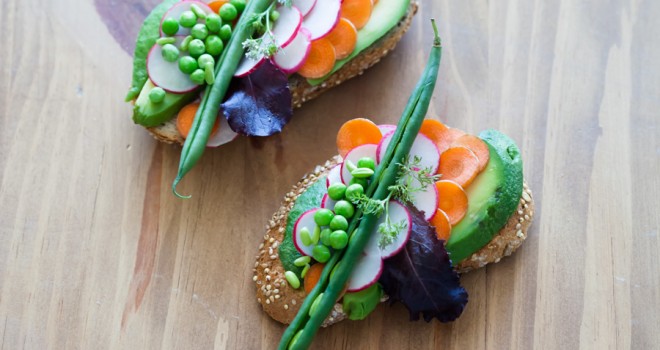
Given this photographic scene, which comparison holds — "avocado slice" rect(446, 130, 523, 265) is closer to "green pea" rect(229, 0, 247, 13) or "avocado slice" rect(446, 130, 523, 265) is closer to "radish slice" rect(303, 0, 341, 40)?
"radish slice" rect(303, 0, 341, 40)

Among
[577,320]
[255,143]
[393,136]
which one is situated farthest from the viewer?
[255,143]

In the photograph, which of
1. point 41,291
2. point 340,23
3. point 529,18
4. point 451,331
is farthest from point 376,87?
point 41,291

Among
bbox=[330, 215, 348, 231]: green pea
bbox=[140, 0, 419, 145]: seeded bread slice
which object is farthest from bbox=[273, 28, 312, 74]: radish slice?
bbox=[330, 215, 348, 231]: green pea

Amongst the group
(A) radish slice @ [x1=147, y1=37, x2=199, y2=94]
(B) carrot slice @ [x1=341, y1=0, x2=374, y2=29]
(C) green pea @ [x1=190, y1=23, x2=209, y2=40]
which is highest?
(B) carrot slice @ [x1=341, y1=0, x2=374, y2=29]

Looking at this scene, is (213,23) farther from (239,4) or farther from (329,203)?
(329,203)

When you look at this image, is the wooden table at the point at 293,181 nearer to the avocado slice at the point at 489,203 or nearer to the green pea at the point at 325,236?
the avocado slice at the point at 489,203

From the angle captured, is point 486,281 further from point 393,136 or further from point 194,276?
point 194,276
